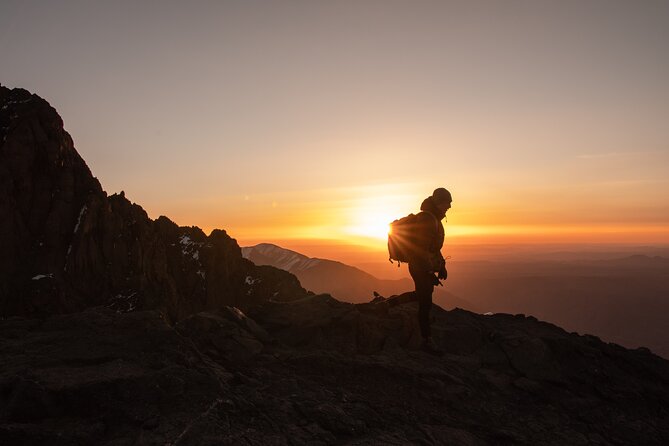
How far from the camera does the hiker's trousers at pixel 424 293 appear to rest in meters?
12.8

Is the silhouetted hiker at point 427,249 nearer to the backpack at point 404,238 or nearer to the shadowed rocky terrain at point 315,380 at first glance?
the backpack at point 404,238

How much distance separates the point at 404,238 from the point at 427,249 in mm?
772

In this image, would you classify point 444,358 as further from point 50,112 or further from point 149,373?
point 50,112

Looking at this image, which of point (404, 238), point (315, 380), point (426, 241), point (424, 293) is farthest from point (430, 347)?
point (315, 380)

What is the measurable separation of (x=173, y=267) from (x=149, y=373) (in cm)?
15169

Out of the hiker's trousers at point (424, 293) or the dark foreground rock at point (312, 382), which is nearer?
the dark foreground rock at point (312, 382)

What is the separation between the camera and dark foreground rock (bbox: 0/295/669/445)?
273 inches

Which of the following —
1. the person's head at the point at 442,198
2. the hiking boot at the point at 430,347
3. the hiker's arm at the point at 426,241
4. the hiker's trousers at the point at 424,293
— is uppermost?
the person's head at the point at 442,198

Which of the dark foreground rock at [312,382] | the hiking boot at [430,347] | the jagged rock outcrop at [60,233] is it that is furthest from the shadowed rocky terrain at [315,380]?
the jagged rock outcrop at [60,233]

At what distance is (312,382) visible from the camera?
9625mm

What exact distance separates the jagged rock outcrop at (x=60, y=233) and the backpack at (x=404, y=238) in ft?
322

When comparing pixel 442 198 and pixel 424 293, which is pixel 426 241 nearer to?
pixel 442 198

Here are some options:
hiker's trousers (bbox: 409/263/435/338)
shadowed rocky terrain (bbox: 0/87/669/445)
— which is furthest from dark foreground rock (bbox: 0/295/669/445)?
hiker's trousers (bbox: 409/263/435/338)

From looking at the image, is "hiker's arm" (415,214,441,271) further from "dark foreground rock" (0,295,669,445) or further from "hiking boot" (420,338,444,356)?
"hiking boot" (420,338,444,356)
